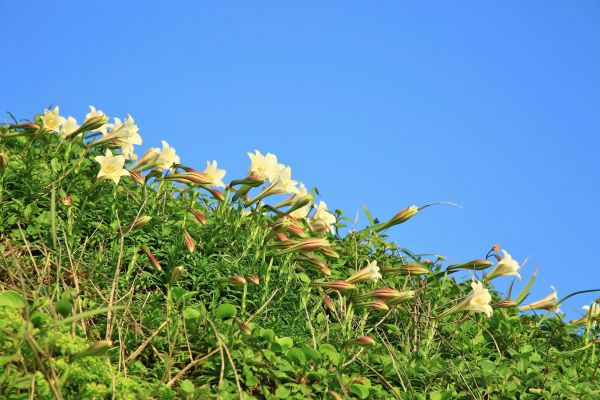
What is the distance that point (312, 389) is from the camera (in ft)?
12.8

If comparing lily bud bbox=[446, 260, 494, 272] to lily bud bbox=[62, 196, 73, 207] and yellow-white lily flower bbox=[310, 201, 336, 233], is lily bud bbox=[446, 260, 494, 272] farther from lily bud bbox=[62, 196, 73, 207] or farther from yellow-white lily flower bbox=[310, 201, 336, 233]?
lily bud bbox=[62, 196, 73, 207]

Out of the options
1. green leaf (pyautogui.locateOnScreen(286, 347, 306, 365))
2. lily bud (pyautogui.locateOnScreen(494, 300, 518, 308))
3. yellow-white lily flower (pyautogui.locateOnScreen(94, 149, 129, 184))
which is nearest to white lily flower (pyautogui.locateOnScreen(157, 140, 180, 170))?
yellow-white lily flower (pyautogui.locateOnScreen(94, 149, 129, 184))

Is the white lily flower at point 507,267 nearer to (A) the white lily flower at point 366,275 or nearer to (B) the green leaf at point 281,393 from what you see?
(A) the white lily flower at point 366,275

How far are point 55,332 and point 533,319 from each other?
3.98 metres

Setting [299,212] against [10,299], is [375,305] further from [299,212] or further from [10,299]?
[10,299]

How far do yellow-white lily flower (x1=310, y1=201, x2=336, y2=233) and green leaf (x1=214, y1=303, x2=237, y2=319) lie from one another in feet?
5.42

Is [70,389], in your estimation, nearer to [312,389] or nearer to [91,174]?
[312,389]

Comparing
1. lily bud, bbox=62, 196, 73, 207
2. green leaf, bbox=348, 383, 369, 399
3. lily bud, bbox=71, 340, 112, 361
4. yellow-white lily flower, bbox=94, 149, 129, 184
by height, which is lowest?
lily bud, bbox=71, 340, 112, 361

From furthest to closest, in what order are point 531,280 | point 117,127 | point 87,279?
point 531,280 → point 117,127 → point 87,279

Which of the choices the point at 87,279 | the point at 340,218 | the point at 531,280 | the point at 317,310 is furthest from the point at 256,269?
the point at 531,280

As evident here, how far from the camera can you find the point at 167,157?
524 cm

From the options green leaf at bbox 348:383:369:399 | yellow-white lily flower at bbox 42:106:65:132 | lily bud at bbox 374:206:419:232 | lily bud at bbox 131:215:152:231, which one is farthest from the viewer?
yellow-white lily flower at bbox 42:106:65:132

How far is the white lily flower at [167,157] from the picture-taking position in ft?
17.1

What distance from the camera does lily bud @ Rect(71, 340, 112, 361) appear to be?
3.03m
